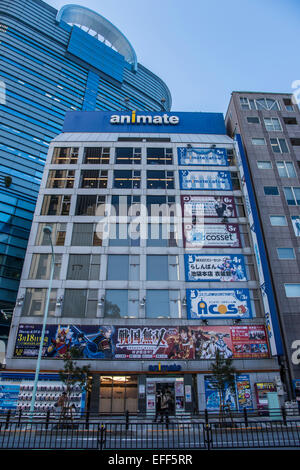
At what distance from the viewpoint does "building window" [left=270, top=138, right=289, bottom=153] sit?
3839 cm

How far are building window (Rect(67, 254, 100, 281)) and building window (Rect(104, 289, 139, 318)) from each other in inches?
99.6

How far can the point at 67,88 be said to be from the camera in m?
108

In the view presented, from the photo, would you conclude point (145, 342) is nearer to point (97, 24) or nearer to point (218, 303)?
point (218, 303)

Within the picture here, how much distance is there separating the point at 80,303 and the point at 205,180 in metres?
21.2

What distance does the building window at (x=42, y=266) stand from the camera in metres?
30.5

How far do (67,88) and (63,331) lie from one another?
10540cm

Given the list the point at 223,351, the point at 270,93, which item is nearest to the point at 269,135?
A: the point at 270,93

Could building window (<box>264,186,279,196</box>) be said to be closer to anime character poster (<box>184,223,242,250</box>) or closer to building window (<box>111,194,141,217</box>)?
anime character poster (<box>184,223,242,250</box>)

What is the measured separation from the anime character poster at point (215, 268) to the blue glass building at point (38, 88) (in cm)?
3943

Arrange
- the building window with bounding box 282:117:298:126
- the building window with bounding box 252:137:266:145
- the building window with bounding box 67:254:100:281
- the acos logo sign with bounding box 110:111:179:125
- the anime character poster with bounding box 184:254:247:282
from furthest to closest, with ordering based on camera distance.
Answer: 1. the acos logo sign with bounding box 110:111:179:125
2. the building window with bounding box 282:117:298:126
3. the building window with bounding box 252:137:266:145
4. the anime character poster with bounding box 184:254:247:282
5. the building window with bounding box 67:254:100:281

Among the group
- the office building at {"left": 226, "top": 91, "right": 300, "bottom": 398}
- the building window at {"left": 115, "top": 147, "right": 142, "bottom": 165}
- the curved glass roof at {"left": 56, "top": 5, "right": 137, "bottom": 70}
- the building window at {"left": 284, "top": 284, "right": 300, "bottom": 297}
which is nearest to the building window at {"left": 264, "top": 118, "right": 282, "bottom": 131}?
the office building at {"left": 226, "top": 91, "right": 300, "bottom": 398}

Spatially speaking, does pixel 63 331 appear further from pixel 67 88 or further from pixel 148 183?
pixel 67 88

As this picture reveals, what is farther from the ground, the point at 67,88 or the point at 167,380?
the point at 67,88

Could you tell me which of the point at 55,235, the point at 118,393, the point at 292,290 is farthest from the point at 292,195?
the point at 118,393
